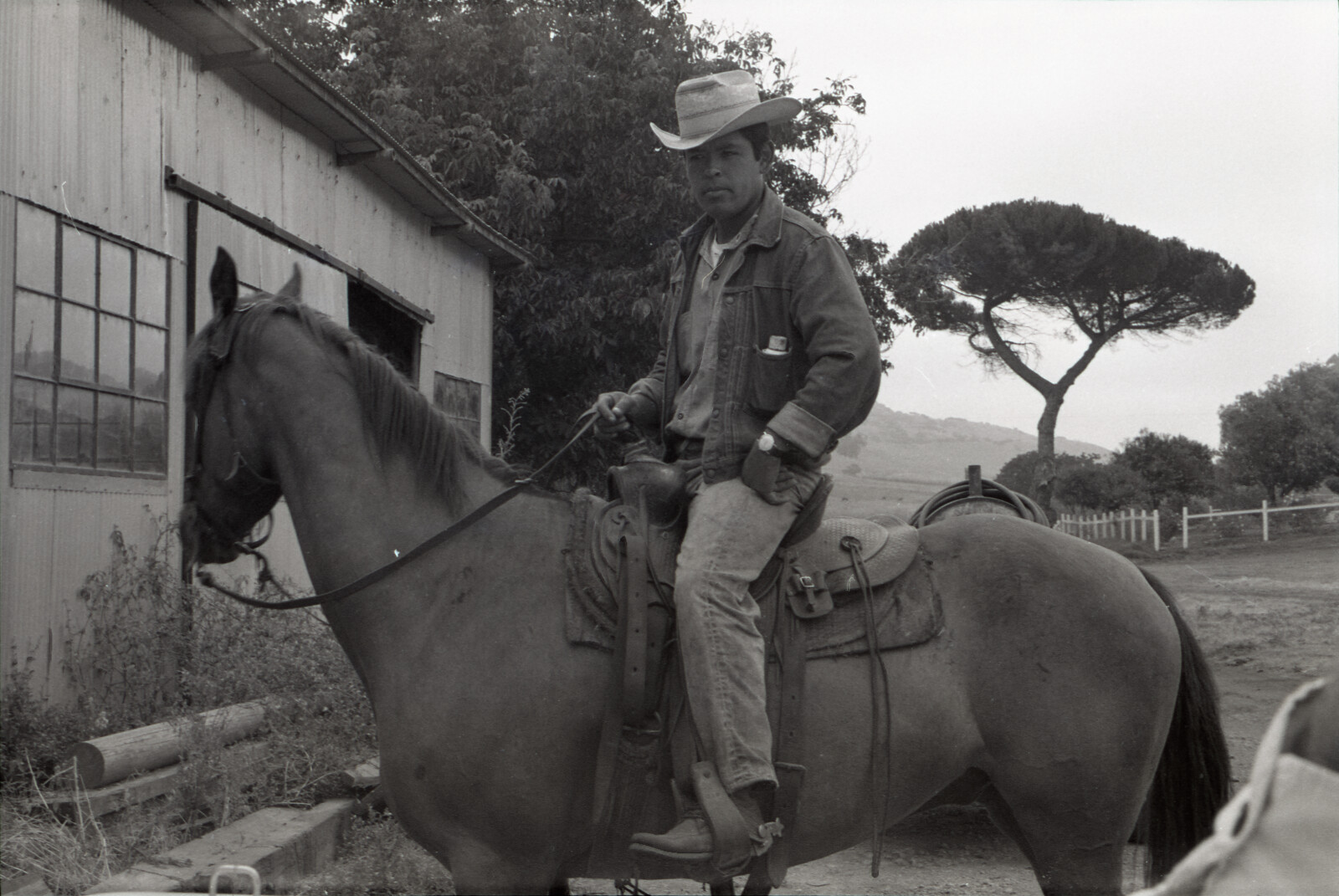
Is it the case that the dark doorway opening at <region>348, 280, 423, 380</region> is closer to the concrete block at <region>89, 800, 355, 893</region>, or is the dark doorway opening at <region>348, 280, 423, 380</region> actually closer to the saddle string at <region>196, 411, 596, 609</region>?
the concrete block at <region>89, 800, 355, 893</region>

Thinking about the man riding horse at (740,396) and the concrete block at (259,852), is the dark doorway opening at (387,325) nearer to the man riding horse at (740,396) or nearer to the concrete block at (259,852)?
the concrete block at (259,852)

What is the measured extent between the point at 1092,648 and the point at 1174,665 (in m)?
0.31

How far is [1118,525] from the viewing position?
2908 cm

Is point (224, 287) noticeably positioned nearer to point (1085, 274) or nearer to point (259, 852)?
point (259, 852)

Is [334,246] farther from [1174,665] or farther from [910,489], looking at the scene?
[910,489]

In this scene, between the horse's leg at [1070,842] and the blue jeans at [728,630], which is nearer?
the blue jeans at [728,630]

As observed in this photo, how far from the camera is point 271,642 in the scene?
241 inches

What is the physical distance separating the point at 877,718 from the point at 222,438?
2.04m

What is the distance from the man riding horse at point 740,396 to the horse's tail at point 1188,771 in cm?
138

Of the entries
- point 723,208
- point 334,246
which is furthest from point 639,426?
point 334,246

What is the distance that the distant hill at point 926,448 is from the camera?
250 feet

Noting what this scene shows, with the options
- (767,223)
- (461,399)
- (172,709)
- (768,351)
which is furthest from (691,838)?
(461,399)

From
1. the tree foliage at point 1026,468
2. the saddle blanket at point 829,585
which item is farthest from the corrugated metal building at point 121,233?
the tree foliage at point 1026,468

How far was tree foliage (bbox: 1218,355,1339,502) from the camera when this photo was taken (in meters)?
14.9
